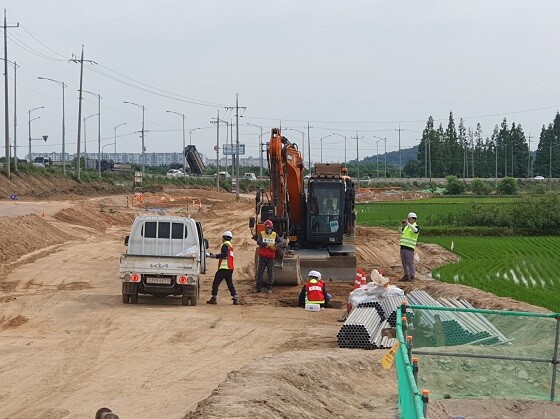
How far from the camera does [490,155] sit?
172750 mm

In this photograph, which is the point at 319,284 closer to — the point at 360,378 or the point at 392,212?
the point at 360,378

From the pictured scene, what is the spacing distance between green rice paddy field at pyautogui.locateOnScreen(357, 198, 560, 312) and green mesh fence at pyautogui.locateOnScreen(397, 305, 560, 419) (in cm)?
874

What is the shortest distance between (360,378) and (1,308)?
10.5 m

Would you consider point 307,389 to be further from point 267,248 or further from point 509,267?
point 509,267

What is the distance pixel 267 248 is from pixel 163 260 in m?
3.78

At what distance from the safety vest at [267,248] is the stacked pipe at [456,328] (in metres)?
10.6

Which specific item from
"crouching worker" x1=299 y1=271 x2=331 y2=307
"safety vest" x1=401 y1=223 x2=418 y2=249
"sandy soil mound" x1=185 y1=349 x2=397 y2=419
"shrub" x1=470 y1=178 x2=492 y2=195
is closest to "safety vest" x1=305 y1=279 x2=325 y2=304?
"crouching worker" x1=299 y1=271 x2=331 y2=307

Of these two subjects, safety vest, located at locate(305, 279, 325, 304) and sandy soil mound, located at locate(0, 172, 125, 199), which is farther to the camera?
sandy soil mound, located at locate(0, 172, 125, 199)

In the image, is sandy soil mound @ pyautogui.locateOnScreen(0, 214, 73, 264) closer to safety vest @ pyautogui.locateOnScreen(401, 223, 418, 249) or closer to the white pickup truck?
the white pickup truck

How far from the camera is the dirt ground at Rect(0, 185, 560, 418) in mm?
12703

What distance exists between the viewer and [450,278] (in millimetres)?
30375

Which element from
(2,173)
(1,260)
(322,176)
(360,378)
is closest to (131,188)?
(2,173)

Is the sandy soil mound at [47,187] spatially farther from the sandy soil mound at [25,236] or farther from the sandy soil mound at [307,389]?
the sandy soil mound at [307,389]

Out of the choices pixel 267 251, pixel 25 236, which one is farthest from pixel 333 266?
pixel 25 236
